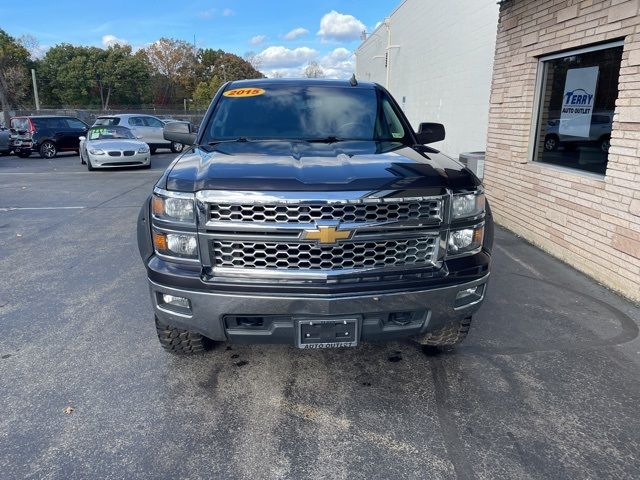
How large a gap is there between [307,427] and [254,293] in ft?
2.77

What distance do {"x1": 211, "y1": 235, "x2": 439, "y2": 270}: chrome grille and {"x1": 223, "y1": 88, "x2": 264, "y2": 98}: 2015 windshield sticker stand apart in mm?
2063

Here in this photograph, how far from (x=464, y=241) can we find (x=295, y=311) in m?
1.09

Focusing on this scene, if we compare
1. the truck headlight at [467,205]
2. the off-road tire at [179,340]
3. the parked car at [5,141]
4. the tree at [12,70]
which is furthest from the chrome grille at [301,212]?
the tree at [12,70]

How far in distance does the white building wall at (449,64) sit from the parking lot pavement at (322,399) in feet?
26.9

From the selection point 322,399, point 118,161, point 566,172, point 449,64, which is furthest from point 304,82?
point 118,161

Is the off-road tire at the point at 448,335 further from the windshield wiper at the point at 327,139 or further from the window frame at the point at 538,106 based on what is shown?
the window frame at the point at 538,106

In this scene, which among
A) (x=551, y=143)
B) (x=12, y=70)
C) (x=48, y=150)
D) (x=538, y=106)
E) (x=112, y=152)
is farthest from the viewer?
(x=12, y=70)

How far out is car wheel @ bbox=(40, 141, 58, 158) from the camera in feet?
65.9

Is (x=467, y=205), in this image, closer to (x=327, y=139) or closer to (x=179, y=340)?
(x=327, y=139)

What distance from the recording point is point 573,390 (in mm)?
3143

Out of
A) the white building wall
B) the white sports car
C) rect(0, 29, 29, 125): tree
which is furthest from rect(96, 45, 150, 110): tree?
the white sports car

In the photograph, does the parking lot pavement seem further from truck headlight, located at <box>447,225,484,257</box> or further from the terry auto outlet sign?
the terry auto outlet sign

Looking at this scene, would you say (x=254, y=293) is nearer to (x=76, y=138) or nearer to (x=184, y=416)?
(x=184, y=416)

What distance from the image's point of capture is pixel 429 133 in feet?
14.7
